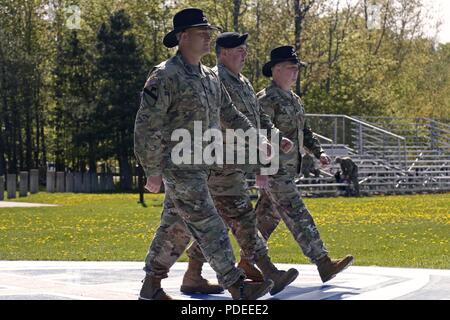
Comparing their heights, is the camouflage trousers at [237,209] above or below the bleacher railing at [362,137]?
above

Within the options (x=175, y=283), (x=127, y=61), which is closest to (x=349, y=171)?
(x=127, y=61)

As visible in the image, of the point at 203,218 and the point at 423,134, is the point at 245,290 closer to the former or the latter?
the point at 203,218

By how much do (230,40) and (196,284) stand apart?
6.88 ft

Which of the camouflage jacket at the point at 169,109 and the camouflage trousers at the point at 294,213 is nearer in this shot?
the camouflage jacket at the point at 169,109

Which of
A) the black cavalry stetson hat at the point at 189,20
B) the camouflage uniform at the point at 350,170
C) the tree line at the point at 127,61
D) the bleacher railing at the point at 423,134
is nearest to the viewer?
the black cavalry stetson hat at the point at 189,20

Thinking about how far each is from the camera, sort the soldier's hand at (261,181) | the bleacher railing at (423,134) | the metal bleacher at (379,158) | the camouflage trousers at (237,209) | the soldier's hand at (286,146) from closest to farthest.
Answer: the camouflage trousers at (237,209)
the soldier's hand at (286,146)
the soldier's hand at (261,181)
the metal bleacher at (379,158)
the bleacher railing at (423,134)

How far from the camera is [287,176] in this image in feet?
25.6

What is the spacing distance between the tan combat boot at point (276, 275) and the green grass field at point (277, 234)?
2.76 m

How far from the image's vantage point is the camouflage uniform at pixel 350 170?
32.1m

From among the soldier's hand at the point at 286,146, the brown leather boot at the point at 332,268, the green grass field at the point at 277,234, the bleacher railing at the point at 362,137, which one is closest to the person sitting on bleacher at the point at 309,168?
the bleacher railing at the point at 362,137

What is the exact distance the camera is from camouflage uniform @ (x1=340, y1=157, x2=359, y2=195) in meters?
32.1

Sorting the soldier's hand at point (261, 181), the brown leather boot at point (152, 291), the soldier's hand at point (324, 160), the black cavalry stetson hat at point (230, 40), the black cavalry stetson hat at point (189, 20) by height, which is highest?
the black cavalry stetson hat at point (189, 20)

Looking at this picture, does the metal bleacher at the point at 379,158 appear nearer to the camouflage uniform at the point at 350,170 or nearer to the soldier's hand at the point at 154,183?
the camouflage uniform at the point at 350,170

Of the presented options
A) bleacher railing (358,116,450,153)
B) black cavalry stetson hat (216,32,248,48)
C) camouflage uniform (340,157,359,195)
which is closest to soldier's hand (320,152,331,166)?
black cavalry stetson hat (216,32,248,48)
